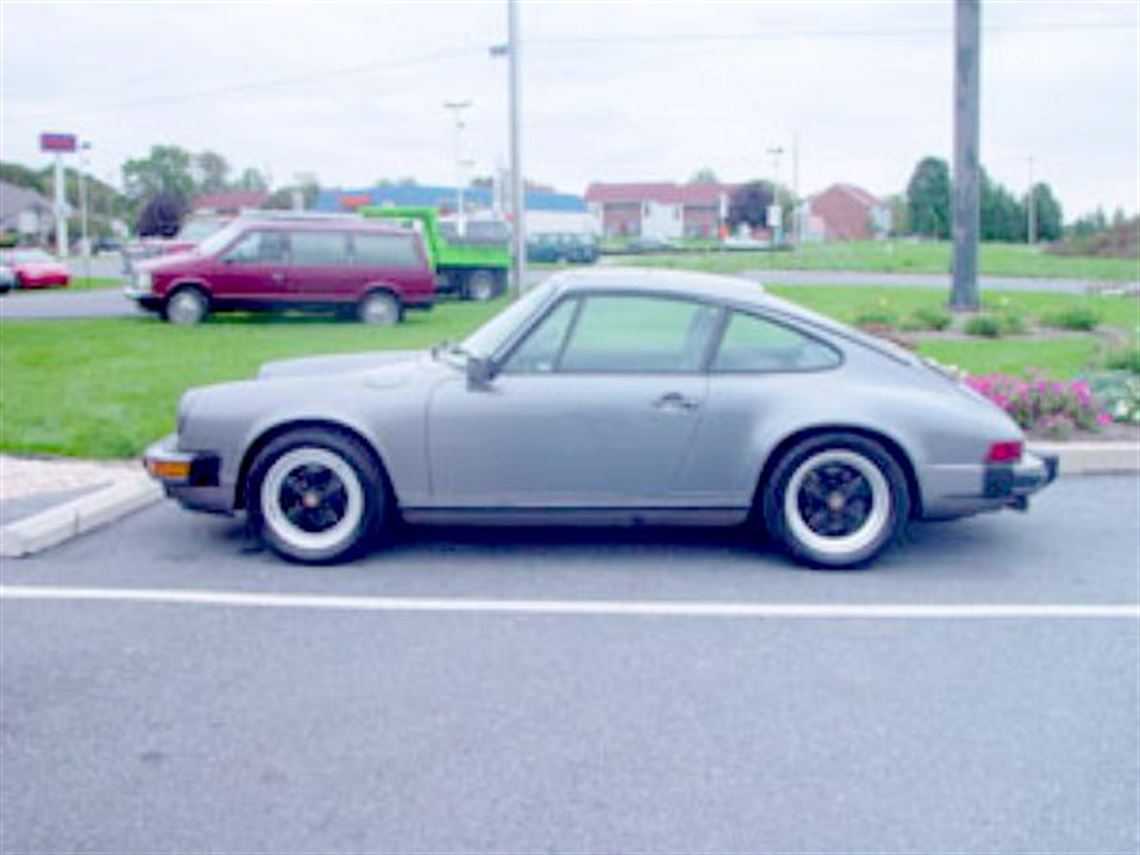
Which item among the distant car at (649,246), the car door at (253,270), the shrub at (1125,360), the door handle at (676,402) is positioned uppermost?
the distant car at (649,246)

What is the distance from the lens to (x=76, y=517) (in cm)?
662

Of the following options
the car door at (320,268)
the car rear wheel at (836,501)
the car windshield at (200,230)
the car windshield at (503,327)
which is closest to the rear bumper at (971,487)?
the car rear wheel at (836,501)

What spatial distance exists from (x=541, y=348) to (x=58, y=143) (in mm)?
50303

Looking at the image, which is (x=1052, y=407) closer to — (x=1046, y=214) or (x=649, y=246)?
(x=649, y=246)

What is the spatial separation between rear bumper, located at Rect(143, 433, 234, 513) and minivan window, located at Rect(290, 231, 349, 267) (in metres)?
14.8

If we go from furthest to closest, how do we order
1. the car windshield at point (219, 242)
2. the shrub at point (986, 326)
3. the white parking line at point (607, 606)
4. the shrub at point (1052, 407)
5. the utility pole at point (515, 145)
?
the utility pole at point (515, 145) < the car windshield at point (219, 242) < the shrub at point (986, 326) < the shrub at point (1052, 407) < the white parking line at point (607, 606)

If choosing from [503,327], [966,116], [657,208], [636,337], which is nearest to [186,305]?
[966,116]

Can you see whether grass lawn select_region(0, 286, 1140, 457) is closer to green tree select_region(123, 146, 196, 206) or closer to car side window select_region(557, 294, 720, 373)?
car side window select_region(557, 294, 720, 373)

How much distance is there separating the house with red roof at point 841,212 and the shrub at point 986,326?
96.7 meters

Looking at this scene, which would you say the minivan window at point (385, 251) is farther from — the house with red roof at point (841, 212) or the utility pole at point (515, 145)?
the house with red roof at point (841, 212)

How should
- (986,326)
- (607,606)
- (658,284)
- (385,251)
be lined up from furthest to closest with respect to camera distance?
1. (385,251)
2. (986,326)
3. (658,284)
4. (607,606)

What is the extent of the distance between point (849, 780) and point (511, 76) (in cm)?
2082

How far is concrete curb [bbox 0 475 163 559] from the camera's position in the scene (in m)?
6.22

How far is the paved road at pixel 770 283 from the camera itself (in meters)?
23.9
